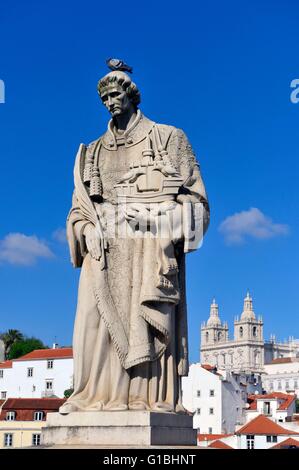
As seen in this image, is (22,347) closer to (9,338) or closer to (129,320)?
(9,338)

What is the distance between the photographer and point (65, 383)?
91.3 m

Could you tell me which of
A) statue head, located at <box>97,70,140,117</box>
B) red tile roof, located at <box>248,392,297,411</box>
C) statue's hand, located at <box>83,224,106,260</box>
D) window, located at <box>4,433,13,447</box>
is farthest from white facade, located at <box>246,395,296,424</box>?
statue's hand, located at <box>83,224,106,260</box>

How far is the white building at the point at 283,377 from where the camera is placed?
183 m

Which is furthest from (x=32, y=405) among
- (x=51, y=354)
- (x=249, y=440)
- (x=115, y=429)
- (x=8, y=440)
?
(x=115, y=429)

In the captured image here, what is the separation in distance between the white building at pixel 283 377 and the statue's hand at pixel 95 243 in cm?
17749

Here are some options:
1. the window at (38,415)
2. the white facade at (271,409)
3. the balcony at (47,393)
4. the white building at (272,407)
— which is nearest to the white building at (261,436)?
the window at (38,415)

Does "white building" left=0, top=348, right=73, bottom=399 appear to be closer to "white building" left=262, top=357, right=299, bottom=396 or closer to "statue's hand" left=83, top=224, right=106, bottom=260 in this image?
"statue's hand" left=83, top=224, right=106, bottom=260

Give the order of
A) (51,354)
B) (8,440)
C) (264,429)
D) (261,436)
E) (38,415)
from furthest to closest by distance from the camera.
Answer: (51,354) < (264,429) < (261,436) < (38,415) < (8,440)

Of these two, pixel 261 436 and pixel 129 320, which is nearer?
pixel 129 320

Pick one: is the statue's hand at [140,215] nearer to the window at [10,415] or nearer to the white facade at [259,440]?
the window at [10,415]

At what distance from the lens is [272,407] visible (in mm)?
81562

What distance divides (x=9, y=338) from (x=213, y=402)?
46.6 m

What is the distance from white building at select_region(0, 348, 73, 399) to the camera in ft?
301

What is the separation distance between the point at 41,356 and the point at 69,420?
3487 inches
